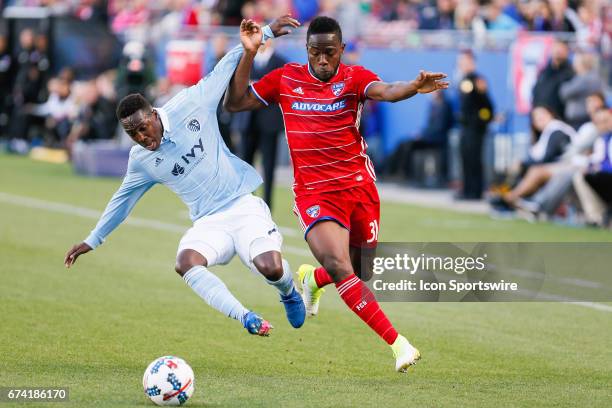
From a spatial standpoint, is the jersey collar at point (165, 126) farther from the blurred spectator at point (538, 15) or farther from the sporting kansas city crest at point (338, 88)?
the blurred spectator at point (538, 15)

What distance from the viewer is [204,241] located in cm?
913

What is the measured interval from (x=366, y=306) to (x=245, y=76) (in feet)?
6.39

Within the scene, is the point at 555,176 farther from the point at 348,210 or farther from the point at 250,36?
the point at 250,36

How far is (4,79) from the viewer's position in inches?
1208

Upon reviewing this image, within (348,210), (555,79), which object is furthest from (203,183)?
(555,79)

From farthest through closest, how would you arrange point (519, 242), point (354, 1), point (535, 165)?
point (354, 1) → point (535, 165) → point (519, 242)

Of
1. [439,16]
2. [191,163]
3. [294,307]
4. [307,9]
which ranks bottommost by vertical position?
[307,9]

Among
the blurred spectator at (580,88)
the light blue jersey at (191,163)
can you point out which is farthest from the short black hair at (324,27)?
the blurred spectator at (580,88)

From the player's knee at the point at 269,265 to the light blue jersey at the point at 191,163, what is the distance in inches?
21.7

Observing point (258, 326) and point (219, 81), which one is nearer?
point (258, 326)

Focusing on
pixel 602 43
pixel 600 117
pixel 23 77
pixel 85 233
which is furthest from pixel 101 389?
pixel 23 77

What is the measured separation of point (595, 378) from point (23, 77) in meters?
23.1

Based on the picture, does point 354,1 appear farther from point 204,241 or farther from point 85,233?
point 204,241

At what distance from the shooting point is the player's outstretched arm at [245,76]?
30.6 feet
